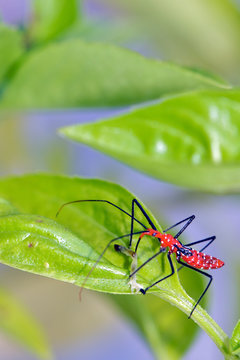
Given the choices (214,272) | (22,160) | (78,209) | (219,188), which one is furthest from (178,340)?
(214,272)

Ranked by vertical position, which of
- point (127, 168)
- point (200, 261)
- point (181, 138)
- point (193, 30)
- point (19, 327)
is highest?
point (181, 138)

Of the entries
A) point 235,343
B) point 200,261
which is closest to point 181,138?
point 200,261

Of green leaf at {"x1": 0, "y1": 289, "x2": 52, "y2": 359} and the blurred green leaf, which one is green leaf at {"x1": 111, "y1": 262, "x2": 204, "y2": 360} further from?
the blurred green leaf

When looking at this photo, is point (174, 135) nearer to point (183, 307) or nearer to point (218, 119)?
point (218, 119)

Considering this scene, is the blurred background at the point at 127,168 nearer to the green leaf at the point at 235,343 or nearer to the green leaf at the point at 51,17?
the green leaf at the point at 51,17

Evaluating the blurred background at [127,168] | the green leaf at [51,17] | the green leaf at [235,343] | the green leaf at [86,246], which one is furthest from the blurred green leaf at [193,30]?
the green leaf at [235,343]

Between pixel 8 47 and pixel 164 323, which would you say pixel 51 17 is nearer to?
pixel 8 47
